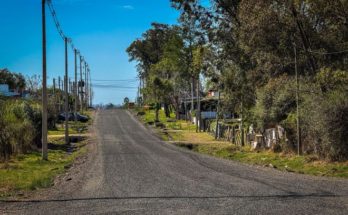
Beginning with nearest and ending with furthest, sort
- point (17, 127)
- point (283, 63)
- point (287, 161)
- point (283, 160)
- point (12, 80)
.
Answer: point (287, 161) < point (283, 160) < point (283, 63) < point (17, 127) < point (12, 80)

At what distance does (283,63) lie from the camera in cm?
2959

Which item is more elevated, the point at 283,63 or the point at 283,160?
the point at 283,63

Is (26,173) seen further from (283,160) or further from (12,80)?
(12,80)

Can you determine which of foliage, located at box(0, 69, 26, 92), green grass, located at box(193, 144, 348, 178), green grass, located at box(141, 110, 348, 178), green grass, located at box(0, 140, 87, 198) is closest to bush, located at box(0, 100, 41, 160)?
green grass, located at box(0, 140, 87, 198)

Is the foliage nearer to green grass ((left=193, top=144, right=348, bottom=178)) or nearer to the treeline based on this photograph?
the treeline

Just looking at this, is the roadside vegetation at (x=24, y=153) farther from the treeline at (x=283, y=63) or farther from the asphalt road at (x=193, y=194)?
the treeline at (x=283, y=63)

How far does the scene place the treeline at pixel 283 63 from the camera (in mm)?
23125

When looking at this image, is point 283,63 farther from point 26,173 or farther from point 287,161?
point 26,173

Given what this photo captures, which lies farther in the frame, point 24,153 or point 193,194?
point 24,153

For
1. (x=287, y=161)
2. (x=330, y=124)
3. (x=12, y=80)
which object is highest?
(x=12, y=80)

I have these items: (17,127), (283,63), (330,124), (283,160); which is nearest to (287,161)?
(283,160)

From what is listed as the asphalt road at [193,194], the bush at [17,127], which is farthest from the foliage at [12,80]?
the asphalt road at [193,194]

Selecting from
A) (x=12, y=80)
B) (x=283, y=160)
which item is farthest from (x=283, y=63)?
(x=12, y=80)

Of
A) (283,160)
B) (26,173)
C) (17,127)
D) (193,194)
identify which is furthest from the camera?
(17,127)
